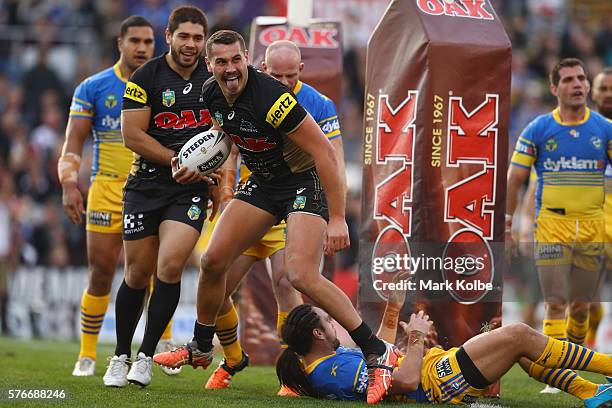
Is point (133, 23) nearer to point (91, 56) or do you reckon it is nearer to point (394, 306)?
point (394, 306)

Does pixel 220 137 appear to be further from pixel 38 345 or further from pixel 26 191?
pixel 26 191

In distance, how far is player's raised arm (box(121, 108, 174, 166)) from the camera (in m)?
Result: 7.44

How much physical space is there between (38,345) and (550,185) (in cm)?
677

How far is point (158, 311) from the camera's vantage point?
290 inches

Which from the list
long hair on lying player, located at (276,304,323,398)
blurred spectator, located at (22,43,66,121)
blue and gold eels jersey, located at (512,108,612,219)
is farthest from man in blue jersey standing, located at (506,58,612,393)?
blurred spectator, located at (22,43,66,121)

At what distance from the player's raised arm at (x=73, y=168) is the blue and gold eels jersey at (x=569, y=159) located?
368 cm

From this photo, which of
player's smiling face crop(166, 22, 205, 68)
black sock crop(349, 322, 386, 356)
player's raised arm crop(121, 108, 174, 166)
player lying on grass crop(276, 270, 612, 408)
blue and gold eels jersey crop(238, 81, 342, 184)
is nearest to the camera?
player lying on grass crop(276, 270, 612, 408)

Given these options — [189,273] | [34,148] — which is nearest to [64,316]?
[189,273]

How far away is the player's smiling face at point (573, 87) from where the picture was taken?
29.5ft

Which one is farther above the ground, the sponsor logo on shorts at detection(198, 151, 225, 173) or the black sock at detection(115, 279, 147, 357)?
the sponsor logo on shorts at detection(198, 151, 225, 173)

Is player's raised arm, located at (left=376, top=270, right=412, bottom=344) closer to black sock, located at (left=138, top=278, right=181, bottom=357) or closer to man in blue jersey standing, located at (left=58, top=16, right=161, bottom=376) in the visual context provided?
black sock, located at (left=138, top=278, right=181, bottom=357)

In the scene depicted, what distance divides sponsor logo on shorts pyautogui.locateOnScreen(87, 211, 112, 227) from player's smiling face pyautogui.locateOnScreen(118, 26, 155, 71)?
1.30 metres

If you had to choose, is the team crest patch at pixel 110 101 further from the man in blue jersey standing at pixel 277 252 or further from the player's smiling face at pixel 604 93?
the player's smiling face at pixel 604 93

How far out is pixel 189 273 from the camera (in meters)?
15.0
